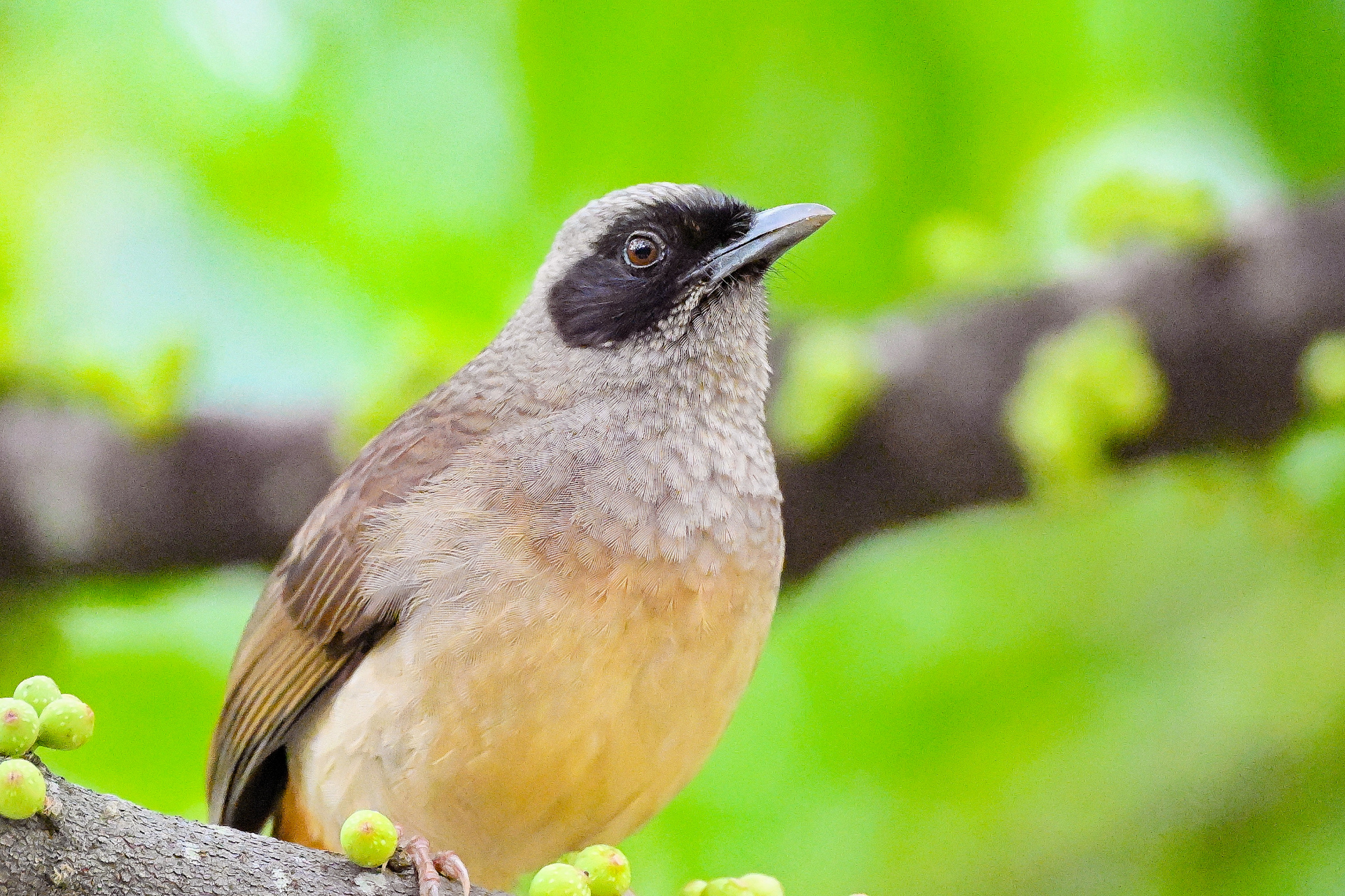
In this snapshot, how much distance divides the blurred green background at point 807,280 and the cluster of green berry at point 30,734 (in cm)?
212

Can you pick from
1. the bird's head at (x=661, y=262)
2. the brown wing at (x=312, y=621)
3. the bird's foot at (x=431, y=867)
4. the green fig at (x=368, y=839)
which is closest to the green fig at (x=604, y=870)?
the bird's foot at (x=431, y=867)

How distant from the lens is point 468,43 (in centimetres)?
397

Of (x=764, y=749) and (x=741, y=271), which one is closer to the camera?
(x=741, y=271)

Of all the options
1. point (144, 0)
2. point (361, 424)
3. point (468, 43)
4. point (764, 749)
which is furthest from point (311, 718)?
point (144, 0)

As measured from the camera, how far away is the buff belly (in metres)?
2.26

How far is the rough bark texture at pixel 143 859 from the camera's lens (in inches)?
61.4

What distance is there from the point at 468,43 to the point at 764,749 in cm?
222

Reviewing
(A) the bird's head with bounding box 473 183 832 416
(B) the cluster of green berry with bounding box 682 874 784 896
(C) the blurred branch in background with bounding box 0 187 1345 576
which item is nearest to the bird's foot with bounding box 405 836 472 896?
(B) the cluster of green berry with bounding box 682 874 784 896

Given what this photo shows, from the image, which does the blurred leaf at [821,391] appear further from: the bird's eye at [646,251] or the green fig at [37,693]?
the green fig at [37,693]

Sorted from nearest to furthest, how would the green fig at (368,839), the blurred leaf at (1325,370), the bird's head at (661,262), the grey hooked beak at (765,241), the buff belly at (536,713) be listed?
the green fig at (368,839), the buff belly at (536,713), the grey hooked beak at (765,241), the bird's head at (661,262), the blurred leaf at (1325,370)

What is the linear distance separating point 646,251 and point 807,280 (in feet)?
3.58

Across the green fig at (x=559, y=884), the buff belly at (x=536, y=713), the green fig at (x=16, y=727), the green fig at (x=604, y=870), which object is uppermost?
the buff belly at (x=536, y=713)

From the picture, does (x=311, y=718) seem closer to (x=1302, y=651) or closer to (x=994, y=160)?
(x=994, y=160)

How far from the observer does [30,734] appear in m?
1.48
